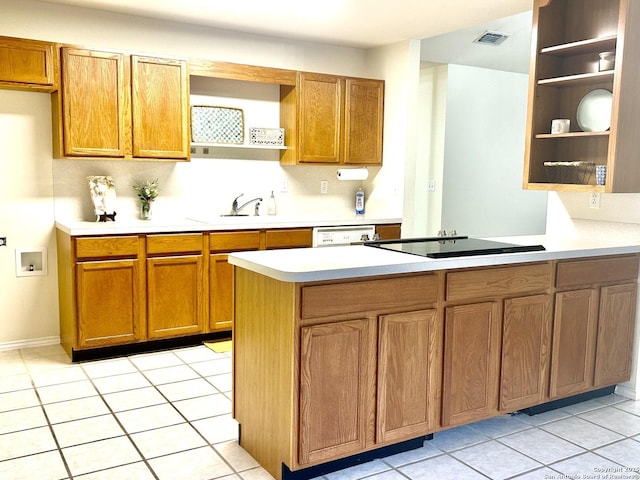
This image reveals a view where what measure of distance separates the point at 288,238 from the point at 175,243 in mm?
908

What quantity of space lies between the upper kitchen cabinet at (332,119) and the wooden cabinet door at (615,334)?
259cm

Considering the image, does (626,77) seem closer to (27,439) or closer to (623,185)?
(623,185)

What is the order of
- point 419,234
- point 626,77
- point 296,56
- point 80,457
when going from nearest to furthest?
point 80,457
point 626,77
point 296,56
point 419,234

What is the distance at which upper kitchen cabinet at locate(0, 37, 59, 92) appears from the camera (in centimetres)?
384

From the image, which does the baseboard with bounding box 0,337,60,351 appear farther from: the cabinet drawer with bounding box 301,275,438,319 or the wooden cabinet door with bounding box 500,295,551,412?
the wooden cabinet door with bounding box 500,295,551,412

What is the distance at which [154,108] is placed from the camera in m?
4.33

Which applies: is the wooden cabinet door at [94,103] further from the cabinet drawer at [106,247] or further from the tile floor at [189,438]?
the tile floor at [189,438]

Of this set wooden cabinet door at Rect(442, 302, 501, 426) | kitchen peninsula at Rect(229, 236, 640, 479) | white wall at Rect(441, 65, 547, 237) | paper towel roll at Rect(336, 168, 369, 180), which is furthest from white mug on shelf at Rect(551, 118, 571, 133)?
white wall at Rect(441, 65, 547, 237)

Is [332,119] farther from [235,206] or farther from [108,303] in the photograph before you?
[108,303]

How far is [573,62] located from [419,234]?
9.98 feet

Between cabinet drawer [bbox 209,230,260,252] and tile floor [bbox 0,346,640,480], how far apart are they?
1.02 metres

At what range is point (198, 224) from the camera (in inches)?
169

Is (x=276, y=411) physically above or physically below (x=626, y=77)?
below

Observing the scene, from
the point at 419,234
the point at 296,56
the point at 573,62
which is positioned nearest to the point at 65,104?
the point at 296,56
